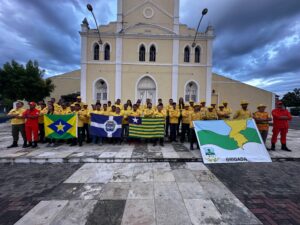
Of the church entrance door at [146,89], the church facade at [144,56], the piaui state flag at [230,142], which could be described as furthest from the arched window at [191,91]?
the piaui state flag at [230,142]

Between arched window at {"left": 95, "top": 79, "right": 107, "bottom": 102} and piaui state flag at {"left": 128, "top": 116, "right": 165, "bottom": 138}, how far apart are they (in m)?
9.96

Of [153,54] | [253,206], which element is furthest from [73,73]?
[253,206]

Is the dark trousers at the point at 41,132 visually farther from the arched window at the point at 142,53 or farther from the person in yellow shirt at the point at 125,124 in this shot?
the arched window at the point at 142,53

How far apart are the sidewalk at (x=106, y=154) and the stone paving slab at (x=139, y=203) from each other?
100cm

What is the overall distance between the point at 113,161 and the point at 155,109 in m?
3.14

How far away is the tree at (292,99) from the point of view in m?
57.9

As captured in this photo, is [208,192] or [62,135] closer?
[208,192]

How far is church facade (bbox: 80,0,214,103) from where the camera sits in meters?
15.8

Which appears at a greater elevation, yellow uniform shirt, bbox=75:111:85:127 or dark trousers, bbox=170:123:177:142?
yellow uniform shirt, bbox=75:111:85:127

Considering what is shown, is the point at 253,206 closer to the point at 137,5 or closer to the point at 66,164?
the point at 66,164

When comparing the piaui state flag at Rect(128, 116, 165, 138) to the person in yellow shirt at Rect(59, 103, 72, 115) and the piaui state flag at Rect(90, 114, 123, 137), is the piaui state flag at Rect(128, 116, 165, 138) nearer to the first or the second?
the piaui state flag at Rect(90, 114, 123, 137)

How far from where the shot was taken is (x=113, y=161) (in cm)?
524

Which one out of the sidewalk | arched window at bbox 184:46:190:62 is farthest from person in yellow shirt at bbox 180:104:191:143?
arched window at bbox 184:46:190:62

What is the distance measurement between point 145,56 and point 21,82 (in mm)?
11658
